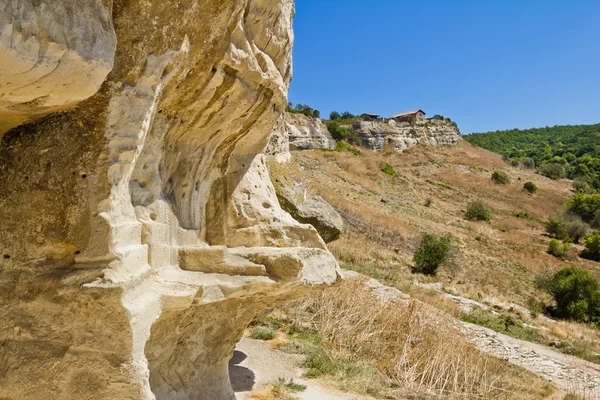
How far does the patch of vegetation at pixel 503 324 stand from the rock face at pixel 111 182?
11923 mm

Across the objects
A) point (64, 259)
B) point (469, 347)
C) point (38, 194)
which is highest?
point (38, 194)

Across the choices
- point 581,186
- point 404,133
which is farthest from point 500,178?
point 404,133

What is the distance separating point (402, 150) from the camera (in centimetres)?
5497

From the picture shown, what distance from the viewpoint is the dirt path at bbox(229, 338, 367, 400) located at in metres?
6.07

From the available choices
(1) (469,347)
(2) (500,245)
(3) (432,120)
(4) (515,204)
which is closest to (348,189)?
(2) (500,245)

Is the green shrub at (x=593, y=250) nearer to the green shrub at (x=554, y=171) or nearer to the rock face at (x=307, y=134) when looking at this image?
the rock face at (x=307, y=134)

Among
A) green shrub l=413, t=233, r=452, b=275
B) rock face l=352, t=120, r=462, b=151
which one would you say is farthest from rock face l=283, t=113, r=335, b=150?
green shrub l=413, t=233, r=452, b=275

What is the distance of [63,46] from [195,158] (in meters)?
1.78

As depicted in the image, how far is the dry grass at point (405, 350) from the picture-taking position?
758cm

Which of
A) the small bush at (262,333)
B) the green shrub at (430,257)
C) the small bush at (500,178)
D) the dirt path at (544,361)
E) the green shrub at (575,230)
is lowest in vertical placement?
the dirt path at (544,361)

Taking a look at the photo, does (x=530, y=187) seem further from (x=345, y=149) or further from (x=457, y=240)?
(x=457, y=240)

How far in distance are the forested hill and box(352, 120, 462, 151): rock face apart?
10144mm

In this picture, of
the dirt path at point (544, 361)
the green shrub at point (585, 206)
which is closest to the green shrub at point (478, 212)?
the green shrub at point (585, 206)

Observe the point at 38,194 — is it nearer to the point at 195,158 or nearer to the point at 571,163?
the point at 195,158
